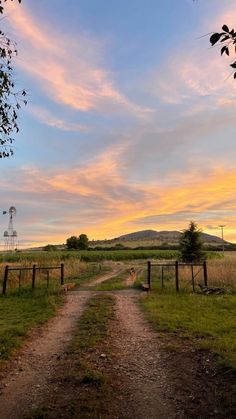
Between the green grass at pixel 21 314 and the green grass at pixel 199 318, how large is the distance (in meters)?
3.80

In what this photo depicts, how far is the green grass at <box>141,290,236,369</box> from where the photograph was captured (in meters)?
9.84

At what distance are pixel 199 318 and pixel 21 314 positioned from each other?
21.0 feet

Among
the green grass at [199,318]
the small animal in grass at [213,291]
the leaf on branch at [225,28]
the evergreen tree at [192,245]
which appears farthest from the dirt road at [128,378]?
the evergreen tree at [192,245]

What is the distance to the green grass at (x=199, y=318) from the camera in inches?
387

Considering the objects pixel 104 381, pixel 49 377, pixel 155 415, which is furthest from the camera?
pixel 49 377

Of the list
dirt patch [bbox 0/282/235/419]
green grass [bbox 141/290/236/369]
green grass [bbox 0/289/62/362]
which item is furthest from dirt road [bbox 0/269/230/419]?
green grass [bbox 141/290/236/369]

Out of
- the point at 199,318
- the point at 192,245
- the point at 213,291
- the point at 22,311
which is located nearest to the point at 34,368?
the point at 199,318

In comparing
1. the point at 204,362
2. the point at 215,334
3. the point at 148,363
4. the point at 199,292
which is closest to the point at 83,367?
the point at 148,363

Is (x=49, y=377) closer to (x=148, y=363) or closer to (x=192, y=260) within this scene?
(x=148, y=363)

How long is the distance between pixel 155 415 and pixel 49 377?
8.65ft

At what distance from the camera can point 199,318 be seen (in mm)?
13797

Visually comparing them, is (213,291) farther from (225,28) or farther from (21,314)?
(225,28)

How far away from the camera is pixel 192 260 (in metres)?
43.5

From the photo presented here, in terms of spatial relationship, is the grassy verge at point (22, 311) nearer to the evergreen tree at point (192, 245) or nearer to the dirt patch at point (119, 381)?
the dirt patch at point (119, 381)
